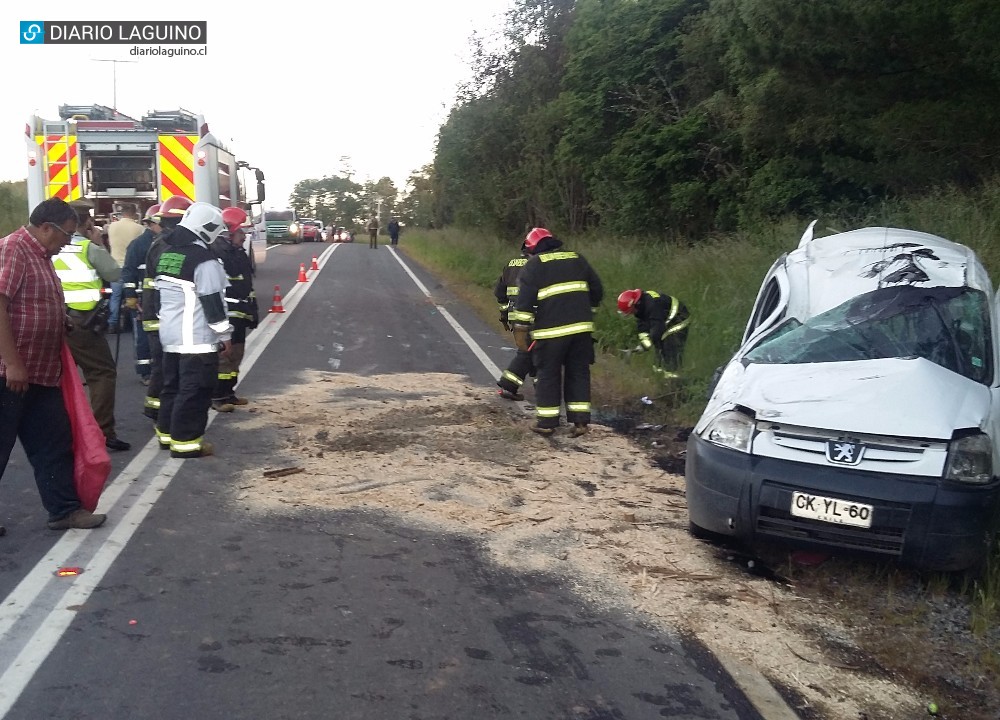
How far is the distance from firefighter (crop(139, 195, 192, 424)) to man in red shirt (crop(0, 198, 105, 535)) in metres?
1.89

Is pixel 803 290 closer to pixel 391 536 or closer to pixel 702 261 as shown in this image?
pixel 391 536

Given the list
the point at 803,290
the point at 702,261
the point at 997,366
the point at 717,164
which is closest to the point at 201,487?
the point at 803,290

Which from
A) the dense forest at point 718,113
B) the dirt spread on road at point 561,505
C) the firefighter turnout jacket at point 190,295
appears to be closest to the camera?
the dirt spread on road at point 561,505

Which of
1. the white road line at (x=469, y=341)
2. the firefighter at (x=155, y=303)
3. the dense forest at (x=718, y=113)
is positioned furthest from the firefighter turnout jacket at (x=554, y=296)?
the dense forest at (x=718, y=113)

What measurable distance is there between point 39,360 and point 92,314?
2010 mm

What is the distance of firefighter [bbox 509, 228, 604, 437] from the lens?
8.80 m

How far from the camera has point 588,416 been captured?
8906 millimetres

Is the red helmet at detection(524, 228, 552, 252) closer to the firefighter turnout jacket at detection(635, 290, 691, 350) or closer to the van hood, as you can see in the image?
the firefighter turnout jacket at detection(635, 290, 691, 350)

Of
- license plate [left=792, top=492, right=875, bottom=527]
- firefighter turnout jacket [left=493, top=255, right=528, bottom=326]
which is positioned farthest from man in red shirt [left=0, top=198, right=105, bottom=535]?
firefighter turnout jacket [left=493, top=255, right=528, bottom=326]

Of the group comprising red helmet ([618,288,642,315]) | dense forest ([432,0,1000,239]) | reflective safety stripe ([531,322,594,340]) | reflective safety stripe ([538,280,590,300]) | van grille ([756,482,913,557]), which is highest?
dense forest ([432,0,1000,239])

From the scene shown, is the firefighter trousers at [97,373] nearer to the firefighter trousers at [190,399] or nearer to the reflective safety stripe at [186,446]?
the firefighter trousers at [190,399]

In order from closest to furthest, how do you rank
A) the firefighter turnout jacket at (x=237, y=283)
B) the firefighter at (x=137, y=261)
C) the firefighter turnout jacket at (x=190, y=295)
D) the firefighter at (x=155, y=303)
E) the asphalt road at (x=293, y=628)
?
the asphalt road at (x=293, y=628) < the firefighter turnout jacket at (x=190, y=295) < the firefighter at (x=155, y=303) < the firefighter turnout jacket at (x=237, y=283) < the firefighter at (x=137, y=261)

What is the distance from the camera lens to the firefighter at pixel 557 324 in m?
8.80

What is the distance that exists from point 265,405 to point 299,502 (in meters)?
3.55
